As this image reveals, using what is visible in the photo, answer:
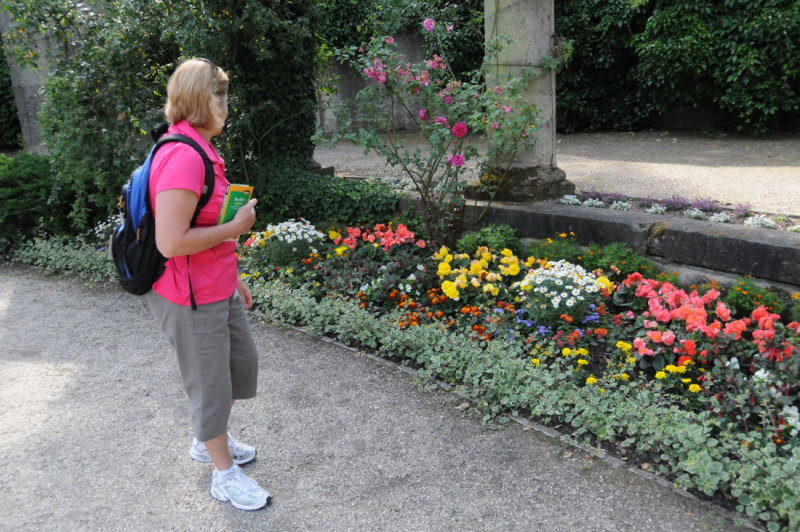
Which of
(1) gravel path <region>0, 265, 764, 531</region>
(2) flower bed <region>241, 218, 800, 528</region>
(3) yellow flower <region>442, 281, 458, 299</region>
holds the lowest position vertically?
(1) gravel path <region>0, 265, 764, 531</region>

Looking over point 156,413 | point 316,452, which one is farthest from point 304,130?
point 316,452

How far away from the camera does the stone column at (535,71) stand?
4.92 meters

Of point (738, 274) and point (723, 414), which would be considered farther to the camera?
point (738, 274)

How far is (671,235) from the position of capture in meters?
4.14

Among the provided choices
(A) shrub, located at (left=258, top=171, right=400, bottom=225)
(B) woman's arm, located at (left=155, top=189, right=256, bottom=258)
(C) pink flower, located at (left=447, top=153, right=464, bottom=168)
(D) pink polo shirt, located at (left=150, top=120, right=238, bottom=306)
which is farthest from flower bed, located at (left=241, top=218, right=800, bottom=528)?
(B) woman's arm, located at (left=155, top=189, right=256, bottom=258)

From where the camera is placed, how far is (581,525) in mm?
2441

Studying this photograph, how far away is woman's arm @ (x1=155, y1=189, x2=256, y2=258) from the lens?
221 cm

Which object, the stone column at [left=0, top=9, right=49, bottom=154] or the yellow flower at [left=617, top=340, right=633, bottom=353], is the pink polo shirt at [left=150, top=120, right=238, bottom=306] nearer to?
the yellow flower at [left=617, top=340, right=633, bottom=353]

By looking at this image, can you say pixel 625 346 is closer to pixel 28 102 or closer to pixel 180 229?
pixel 180 229

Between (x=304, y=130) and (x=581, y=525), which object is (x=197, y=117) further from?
(x=304, y=130)

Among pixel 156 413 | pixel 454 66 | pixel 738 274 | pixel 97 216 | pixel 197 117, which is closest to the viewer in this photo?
pixel 197 117

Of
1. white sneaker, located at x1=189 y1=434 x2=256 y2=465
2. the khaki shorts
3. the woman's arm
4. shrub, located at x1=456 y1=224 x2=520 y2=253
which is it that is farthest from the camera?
shrub, located at x1=456 y1=224 x2=520 y2=253

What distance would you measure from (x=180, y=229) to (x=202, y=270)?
24 centimetres

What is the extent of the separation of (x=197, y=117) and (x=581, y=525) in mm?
2098
